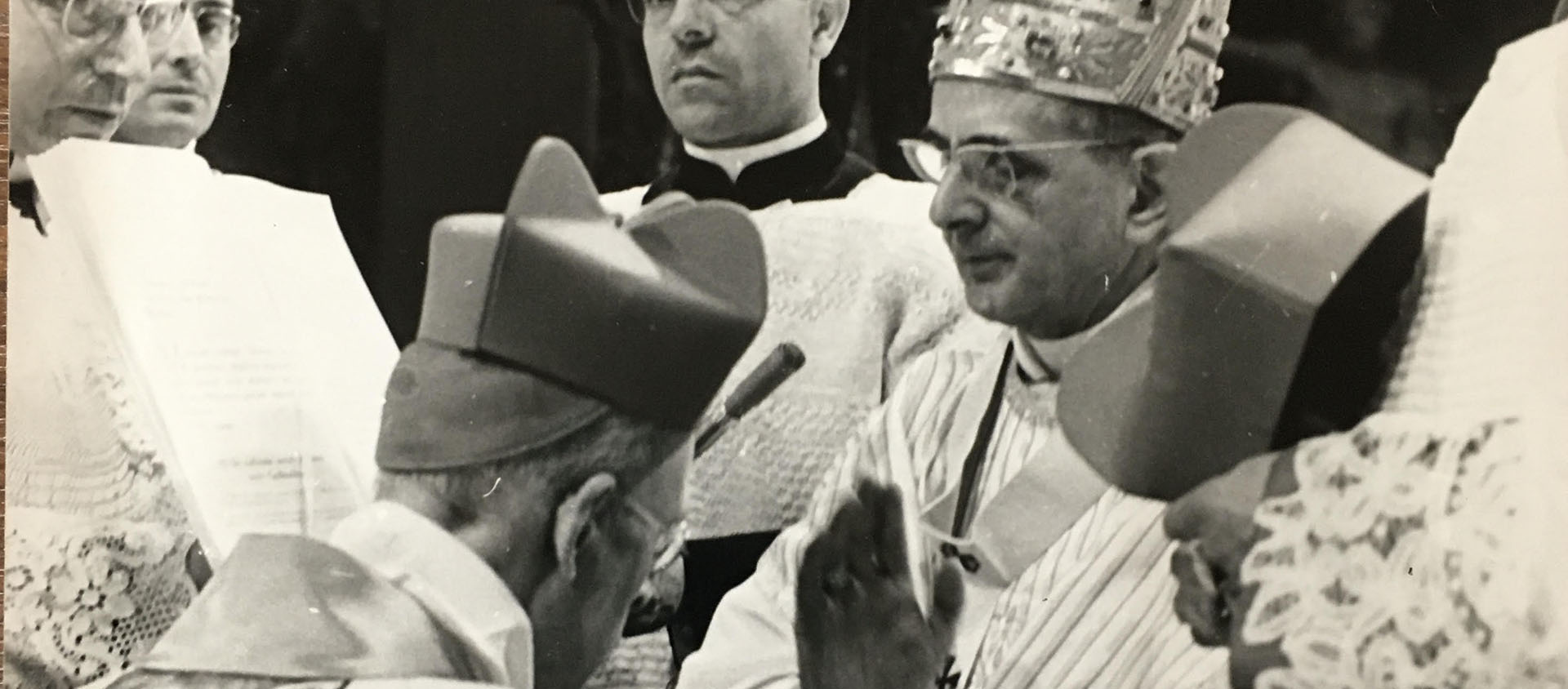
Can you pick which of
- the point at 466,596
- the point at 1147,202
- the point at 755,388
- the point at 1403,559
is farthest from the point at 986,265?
the point at 466,596

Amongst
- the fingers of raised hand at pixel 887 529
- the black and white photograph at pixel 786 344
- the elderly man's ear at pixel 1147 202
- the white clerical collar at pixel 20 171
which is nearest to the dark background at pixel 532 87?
the black and white photograph at pixel 786 344

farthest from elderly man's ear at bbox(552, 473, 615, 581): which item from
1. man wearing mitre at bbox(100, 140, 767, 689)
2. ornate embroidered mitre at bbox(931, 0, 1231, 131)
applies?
ornate embroidered mitre at bbox(931, 0, 1231, 131)

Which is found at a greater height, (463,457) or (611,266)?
(611,266)

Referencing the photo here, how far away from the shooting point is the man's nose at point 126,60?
1.58 metres

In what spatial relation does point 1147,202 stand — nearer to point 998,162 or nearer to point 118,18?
point 998,162

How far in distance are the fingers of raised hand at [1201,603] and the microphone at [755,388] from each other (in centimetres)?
43

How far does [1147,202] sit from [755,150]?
407mm

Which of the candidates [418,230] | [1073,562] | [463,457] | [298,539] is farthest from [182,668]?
[1073,562]

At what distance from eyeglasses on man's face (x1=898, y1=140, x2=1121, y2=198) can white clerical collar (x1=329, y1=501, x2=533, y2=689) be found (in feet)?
2.08

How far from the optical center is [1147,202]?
1346 mm

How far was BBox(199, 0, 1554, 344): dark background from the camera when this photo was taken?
136cm

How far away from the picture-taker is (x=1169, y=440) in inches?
52.4

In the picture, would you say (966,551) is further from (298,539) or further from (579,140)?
(298,539)

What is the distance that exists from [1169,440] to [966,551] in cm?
Answer: 22
